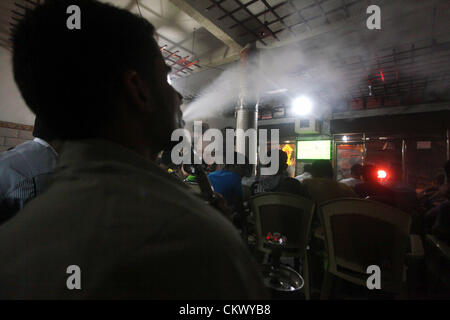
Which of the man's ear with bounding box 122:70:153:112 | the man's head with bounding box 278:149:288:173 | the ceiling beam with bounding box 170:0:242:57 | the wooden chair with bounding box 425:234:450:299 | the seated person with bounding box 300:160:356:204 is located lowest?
the wooden chair with bounding box 425:234:450:299

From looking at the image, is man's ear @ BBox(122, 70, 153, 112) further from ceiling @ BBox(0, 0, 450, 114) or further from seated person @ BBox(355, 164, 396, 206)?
ceiling @ BBox(0, 0, 450, 114)

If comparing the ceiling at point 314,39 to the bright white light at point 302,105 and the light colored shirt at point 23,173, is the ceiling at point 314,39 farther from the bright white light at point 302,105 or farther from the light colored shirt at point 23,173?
the light colored shirt at point 23,173

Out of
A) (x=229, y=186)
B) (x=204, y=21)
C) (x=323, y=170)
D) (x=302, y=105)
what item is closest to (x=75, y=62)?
(x=229, y=186)

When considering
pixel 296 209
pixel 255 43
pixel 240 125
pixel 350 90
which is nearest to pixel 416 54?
pixel 350 90

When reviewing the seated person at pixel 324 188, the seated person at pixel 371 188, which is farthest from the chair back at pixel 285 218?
the seated person at pixel 371 188

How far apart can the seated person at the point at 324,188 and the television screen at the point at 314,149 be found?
18.2 ft

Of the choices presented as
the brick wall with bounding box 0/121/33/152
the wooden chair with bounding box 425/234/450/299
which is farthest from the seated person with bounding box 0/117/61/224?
the brick wall with bounding box 0/121/33/152

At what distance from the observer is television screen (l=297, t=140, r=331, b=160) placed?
8.28 m

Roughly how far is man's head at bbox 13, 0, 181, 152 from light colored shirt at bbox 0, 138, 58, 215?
2.53 feet

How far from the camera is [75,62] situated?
0.57 meters

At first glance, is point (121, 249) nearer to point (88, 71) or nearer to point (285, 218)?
point (88, 71)

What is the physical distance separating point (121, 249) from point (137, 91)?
45 centimetres
